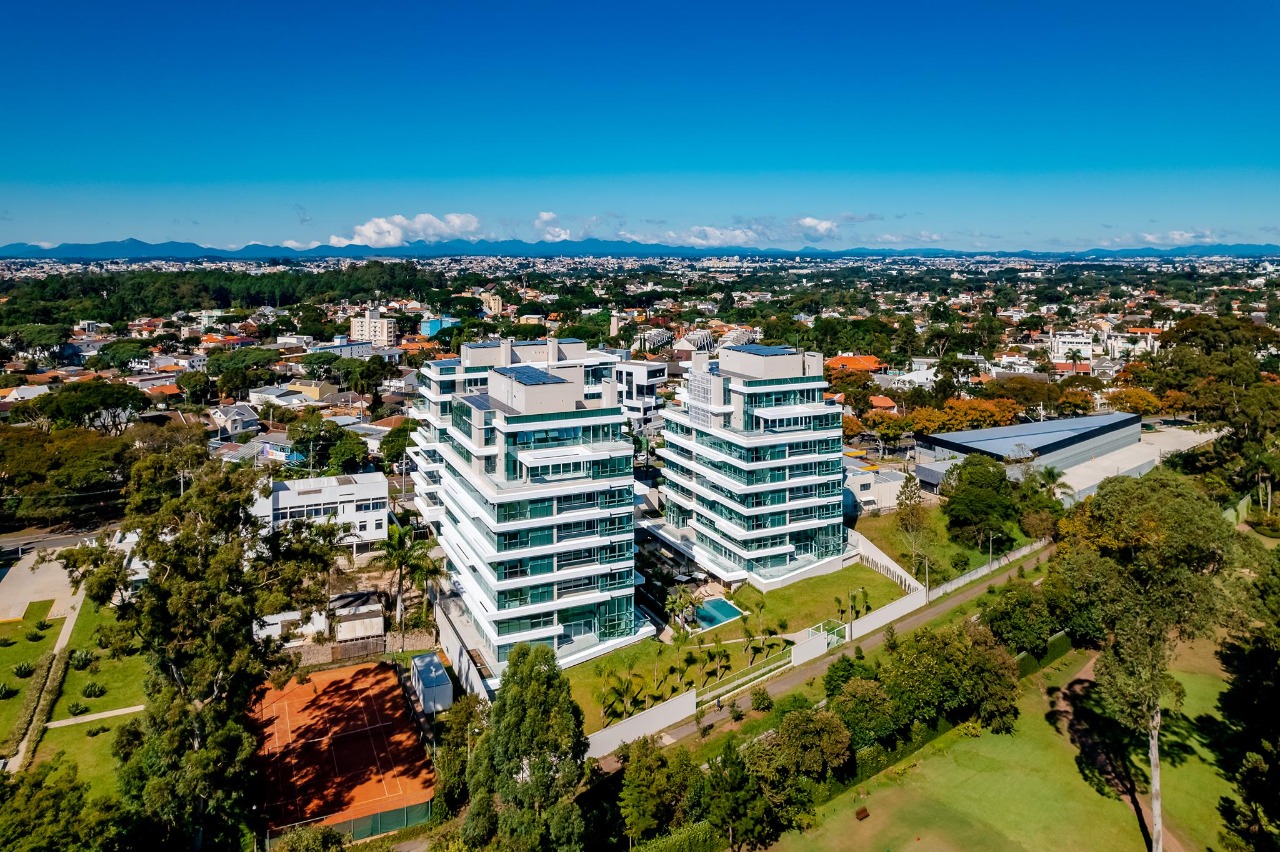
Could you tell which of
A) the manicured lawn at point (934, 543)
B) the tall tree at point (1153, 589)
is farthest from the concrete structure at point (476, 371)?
the tall tree at point (1153, 589)

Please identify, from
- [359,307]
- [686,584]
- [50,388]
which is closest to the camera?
[686,584]

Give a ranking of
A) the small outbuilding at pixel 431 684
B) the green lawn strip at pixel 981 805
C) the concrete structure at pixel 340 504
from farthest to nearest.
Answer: the concrete structure at pixel 340 504 < the small outbuilding at pixel 431 684 < the green lawn strip at pixel 981 805

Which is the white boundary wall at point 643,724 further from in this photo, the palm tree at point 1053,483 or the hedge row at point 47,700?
the palm tree at point 1053,483

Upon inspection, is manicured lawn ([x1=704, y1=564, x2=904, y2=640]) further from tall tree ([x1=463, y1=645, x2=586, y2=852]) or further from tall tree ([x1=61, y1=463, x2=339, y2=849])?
tall tree ([x1=61, y1=463, x2=339, y2=849])

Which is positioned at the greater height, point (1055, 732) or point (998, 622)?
point (998, 622)

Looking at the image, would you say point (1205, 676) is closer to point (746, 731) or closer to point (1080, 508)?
point (1080, 508)

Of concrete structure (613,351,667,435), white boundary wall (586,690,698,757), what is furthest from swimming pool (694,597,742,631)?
concrete structure (613,351,667,435)

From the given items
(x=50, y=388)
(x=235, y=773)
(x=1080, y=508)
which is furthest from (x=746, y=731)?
(x=50, y=388)
